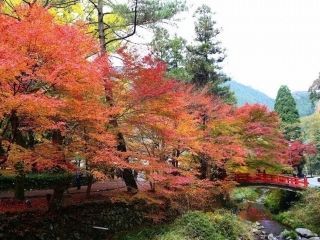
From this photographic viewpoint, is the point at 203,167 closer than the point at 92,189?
No

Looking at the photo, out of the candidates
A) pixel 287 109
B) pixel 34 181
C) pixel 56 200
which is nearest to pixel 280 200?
pixel 287 109

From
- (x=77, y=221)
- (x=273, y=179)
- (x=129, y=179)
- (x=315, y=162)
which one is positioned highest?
(x=315, y=162)

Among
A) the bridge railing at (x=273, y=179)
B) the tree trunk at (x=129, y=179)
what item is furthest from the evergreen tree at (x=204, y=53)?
the tree trunk at (x=129, y=179)

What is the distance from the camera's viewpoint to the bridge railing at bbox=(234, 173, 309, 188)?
1118 inches

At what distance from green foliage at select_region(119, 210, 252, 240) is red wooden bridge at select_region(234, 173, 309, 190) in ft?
29.6

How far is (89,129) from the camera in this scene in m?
14.3

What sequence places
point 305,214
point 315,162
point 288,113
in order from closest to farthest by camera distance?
point 305,214, point 288,113, point 315,162

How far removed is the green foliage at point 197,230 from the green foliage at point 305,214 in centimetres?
557

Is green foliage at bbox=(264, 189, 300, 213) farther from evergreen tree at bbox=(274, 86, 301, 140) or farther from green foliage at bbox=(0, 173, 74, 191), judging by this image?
green foliage at bbox=(0, 173, 74, 191)

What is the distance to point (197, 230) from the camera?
1838cm

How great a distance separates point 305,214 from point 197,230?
10483mm

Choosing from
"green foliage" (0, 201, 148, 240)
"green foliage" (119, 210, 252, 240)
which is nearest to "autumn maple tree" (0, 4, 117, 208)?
"green foliage" (0, 201, 148, 240)

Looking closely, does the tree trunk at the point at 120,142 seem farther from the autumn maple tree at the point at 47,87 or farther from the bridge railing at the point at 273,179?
the bridge railing at the point at 273,179

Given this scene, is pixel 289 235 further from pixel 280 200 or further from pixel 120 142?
pixel 120 142
